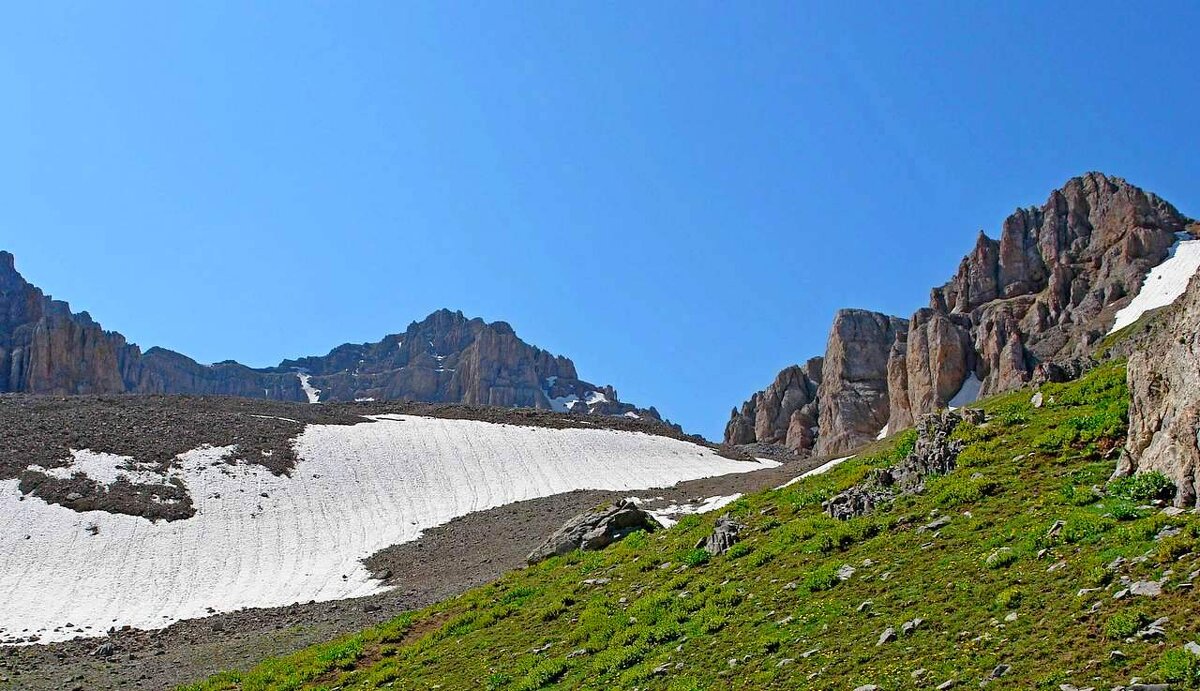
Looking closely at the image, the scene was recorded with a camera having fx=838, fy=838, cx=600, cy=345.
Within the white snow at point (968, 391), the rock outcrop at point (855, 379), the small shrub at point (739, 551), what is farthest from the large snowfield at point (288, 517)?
the rock outcrop at point (855, 379)

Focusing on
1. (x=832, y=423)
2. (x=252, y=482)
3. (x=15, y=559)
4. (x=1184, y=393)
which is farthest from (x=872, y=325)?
(x=1184, y=393)

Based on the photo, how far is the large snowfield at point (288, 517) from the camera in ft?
124

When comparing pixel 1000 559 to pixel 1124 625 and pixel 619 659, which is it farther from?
pixel 619 659

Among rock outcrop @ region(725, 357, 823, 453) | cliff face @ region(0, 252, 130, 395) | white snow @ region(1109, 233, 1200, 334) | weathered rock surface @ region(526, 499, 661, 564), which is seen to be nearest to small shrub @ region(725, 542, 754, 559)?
weathered rock surface @ region(526, 499, 661, 564)

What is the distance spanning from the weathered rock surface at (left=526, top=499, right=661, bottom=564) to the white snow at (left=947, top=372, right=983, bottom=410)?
7989 centimetres

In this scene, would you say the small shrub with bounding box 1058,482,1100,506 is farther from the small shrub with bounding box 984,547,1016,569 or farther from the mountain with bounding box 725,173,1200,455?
the mountain with bounding box 725,173,1200,455

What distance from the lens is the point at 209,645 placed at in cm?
2886

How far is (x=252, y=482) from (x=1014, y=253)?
108707 mm

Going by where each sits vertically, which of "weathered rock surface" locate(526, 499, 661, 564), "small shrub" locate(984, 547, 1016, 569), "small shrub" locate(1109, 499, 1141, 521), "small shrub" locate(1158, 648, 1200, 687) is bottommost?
"small shrub" locate(1158, 648, 1200, 687)

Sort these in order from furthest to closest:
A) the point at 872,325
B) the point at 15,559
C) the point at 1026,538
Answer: the point at 872,325
the point at 15,559
the point at 1026,538

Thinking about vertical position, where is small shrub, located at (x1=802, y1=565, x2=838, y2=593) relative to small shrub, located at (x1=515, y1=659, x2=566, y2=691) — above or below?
above

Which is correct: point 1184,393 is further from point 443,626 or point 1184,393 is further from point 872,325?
point 872,325

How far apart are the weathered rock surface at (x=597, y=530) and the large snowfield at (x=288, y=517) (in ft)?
47.8

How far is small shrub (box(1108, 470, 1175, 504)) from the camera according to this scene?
12.3m
